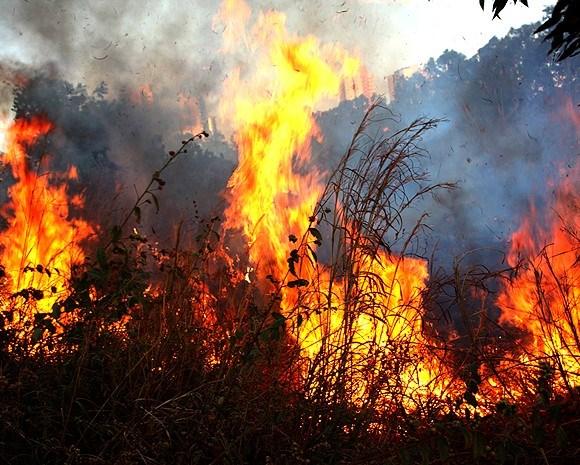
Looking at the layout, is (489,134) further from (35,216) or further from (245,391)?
(245,391)

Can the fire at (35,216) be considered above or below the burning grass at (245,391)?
above

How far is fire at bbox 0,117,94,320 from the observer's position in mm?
5355

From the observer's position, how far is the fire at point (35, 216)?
536cm

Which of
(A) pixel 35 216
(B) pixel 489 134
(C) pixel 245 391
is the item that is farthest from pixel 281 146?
(B) pixel 489 134

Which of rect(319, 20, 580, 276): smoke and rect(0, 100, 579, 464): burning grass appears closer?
rect(0, 100, 579, 464): burning grass

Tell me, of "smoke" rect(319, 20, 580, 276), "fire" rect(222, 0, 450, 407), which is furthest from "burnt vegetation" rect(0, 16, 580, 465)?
"smoke" rect(319, 20, 580, 276)

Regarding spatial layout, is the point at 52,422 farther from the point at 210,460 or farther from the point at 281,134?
the point at 281,134

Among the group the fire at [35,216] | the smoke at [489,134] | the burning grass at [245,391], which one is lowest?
the burning grass at [245,391]

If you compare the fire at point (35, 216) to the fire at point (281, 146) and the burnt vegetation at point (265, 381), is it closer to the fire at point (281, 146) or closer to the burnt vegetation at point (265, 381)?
the fire at point (281, 146)

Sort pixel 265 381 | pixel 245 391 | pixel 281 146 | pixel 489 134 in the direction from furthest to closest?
pixel 489 134, pixel 281 146, pixel 265 381, pixel 245 391

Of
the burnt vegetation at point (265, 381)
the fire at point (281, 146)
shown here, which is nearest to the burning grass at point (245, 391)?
the burnt vegetation at point (265, 381)

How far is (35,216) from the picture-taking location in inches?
221

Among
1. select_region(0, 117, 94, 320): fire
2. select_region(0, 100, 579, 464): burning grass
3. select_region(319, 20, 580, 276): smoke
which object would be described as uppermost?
select_region(319, 20, 580, 276): smoke

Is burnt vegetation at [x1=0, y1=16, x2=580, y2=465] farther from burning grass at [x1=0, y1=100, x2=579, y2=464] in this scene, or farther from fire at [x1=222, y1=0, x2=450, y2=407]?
fire at [x1=222, y1=0, x2=450, y2=407]
